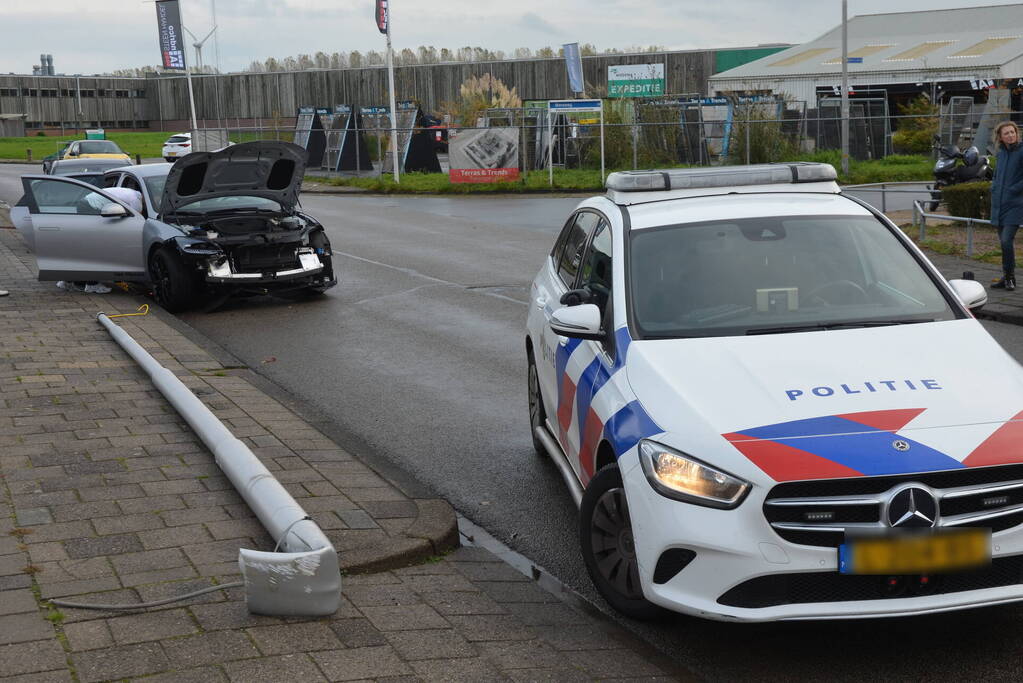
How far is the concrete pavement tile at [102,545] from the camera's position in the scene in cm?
499

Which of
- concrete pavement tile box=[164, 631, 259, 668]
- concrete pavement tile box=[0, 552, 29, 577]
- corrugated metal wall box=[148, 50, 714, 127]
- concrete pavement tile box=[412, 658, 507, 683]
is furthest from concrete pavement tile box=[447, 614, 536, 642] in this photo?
corrugated metal wall box=[148, 50, 714, 127]

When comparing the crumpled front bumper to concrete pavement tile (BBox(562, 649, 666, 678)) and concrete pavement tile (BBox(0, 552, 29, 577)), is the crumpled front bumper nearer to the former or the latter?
concrete pavement tile (BBox(0, 552, 29, 577))

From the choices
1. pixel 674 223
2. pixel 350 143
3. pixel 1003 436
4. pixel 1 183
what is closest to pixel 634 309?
pixel 674 223

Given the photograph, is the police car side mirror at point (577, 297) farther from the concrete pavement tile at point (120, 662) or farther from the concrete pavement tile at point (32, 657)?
the concrete pavement tile at point (32, 657)

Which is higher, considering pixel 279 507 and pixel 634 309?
pixel 634 309

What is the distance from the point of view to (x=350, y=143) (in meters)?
Answer: 43.3

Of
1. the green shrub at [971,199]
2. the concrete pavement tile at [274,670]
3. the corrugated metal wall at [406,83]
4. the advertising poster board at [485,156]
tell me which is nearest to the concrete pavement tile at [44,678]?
the concrete pavement tile at [274,670]

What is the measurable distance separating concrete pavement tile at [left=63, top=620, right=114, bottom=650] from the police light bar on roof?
10.4 ft

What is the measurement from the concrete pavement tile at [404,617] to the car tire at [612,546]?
64 centimetres

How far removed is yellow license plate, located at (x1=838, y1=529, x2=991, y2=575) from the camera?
392 centimetres

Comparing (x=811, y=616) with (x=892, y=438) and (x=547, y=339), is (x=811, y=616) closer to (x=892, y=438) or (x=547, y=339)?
(x=892, y=438)

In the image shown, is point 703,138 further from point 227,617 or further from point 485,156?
point 227,617

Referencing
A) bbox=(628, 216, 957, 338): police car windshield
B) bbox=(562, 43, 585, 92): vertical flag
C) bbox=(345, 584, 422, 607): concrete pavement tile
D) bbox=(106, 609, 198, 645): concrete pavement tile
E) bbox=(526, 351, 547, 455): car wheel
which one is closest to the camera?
bbox=(106, 609, 198, 645): concrete pavement tile

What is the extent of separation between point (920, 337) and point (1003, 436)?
2.74 ft
